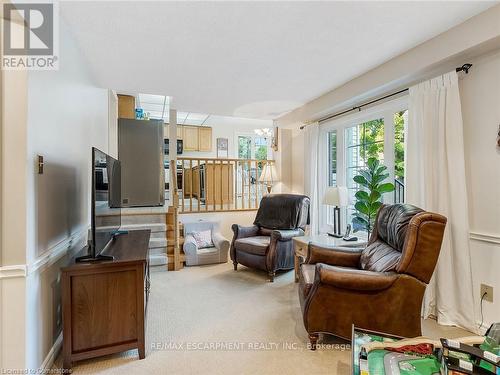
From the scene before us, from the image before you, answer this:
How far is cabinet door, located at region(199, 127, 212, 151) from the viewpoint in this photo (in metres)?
7.28

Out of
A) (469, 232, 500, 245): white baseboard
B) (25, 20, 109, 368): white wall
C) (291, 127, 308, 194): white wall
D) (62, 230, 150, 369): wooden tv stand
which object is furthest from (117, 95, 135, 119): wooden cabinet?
(469, 232, 500, 245): white baseboard

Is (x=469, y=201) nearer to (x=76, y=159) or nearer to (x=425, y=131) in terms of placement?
(x=425, y=131)

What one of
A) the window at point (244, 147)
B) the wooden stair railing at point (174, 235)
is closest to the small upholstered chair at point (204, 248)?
the wooden stair railing at point (174, 235)

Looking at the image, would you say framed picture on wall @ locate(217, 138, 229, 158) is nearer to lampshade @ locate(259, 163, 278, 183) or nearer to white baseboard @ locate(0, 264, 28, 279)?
lampshade @ locate(259, 163, 278, 183)

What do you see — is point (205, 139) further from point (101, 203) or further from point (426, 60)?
point (426, 60)

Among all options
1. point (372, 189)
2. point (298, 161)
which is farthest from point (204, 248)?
point (372, 189)

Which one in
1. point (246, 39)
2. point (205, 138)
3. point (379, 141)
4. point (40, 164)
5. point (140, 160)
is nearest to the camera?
point (40, 164)

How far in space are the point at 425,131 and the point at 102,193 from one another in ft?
9.30

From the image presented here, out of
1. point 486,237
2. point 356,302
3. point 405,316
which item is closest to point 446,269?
point 486,237

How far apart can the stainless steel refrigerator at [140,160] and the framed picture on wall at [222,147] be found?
2.48m

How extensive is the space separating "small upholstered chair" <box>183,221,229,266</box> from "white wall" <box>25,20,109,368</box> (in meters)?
1.63

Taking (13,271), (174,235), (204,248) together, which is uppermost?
(13,271)

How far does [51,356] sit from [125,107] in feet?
13.4

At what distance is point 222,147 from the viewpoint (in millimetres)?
7488
